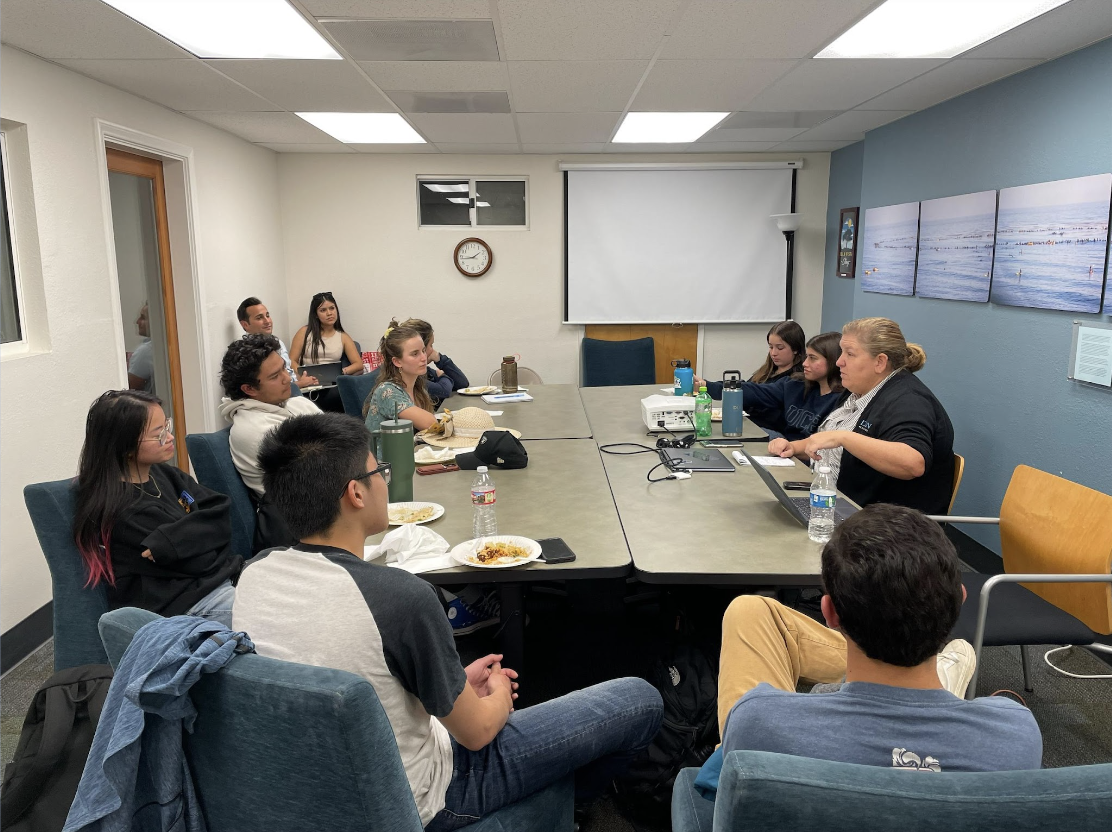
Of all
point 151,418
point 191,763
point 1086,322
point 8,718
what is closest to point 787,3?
point 1086,322

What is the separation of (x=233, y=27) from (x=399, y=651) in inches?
112

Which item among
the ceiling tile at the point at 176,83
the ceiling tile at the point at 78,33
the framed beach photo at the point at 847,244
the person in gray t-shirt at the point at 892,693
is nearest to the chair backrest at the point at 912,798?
the person in gray t-shirt at the point at 892,693

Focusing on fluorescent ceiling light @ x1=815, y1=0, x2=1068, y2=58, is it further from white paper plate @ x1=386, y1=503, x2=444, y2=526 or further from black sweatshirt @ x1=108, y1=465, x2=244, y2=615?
black sweatshirt @ x1=108, y1=465, x2=244, y2=615

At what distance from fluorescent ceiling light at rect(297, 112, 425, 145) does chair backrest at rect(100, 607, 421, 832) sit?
4.41 metres

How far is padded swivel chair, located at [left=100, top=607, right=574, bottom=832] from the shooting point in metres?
0.97

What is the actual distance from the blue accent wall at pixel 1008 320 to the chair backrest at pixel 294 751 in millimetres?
3360

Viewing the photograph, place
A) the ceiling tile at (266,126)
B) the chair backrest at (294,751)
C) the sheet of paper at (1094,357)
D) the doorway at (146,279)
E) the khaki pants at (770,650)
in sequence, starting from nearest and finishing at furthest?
1. the chair backrest at (294,751)
2. the khaki pants at (770,650)
3. the sheet of paper at (1094,357)
4. the doorway at (146,279)
5. the ceiling tile at (266,126)

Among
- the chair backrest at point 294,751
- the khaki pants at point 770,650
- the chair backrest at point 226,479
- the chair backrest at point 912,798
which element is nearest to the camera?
the chair backrest at point 912,798

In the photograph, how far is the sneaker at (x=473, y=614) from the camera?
2.95 meters

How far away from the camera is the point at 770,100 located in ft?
14.7

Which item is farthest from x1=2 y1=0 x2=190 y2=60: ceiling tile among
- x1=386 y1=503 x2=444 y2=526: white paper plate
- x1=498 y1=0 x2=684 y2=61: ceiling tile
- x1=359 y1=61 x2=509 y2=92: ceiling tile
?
x1=386 y1=503 x2=444 y2=526: white paper plate

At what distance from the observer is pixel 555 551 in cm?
207

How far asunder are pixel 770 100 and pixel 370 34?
7.99 ft

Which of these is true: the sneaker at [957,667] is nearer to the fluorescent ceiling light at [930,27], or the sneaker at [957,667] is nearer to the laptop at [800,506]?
the laptop at [800,506]
